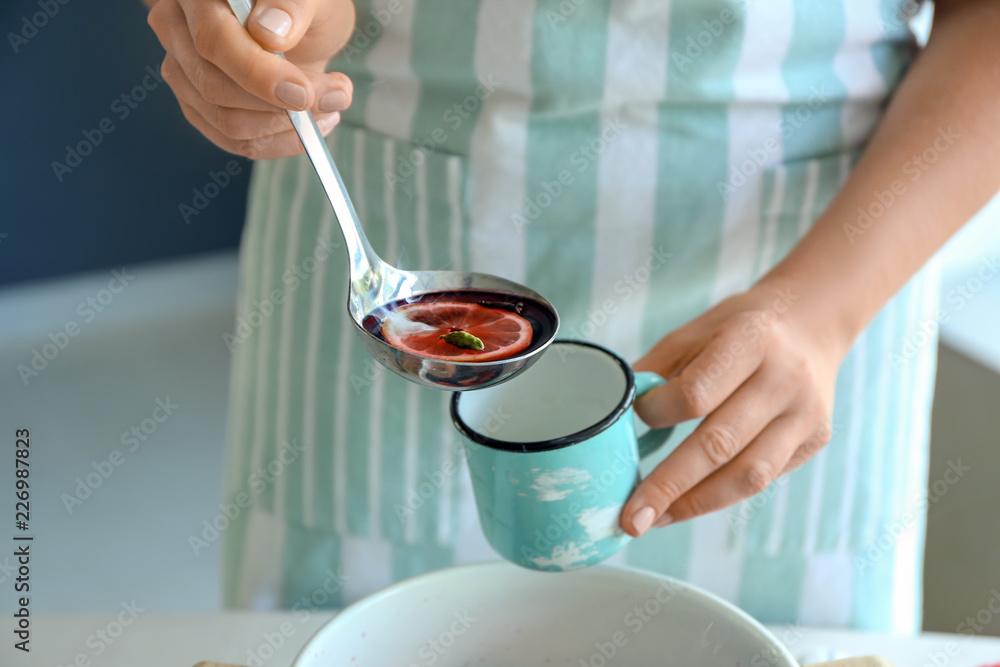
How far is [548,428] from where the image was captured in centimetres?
55

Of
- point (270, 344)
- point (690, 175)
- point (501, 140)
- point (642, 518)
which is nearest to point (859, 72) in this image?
point (690, 175)

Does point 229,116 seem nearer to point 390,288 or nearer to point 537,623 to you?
point 390,288

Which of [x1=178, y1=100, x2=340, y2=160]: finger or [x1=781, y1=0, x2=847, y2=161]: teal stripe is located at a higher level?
[x1=781, y1=0, x2=847, y2=161]: teal stripe

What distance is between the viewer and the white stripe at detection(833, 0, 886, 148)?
64 centimetres

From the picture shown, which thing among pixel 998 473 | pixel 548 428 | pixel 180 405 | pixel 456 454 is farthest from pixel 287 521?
pixel 180 405

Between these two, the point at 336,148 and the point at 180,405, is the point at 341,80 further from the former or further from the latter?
the point at 180,405

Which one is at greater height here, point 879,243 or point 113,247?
point 879,243

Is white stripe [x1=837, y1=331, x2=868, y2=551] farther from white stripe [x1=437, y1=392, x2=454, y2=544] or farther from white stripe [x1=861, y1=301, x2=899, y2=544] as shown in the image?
white stripe [x1=437, y1=392, x2=454, y2=544]

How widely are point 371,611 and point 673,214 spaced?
0.37 meters

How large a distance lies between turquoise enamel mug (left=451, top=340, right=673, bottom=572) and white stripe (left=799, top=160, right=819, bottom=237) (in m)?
0.26

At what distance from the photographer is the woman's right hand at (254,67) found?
0.43 meters

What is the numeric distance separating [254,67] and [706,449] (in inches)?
12.4

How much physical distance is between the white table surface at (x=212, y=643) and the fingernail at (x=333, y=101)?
1.12 feet

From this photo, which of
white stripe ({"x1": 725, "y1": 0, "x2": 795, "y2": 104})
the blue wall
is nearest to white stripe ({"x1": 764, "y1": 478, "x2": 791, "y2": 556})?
white stripe ({"x1": 725, "y1": 0, "x2": 795, "y2": 104})
